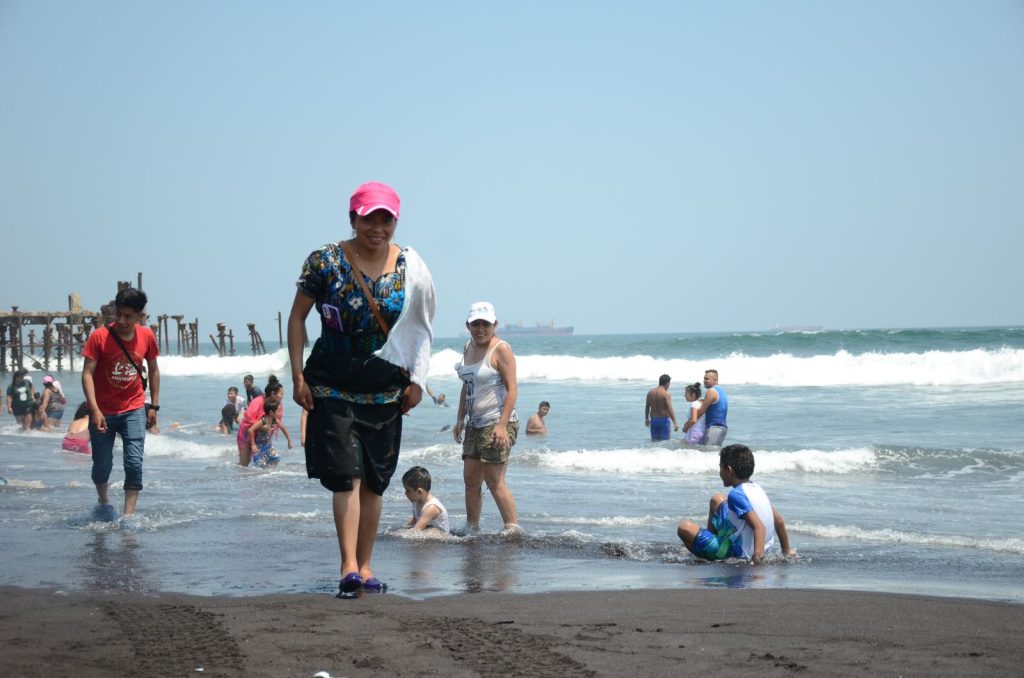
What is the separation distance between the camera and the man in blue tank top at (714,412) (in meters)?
15.6

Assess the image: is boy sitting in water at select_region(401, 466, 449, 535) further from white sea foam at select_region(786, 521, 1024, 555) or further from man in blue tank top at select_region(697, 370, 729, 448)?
man in blue tank top at select_region(697, 370, 729, 448)

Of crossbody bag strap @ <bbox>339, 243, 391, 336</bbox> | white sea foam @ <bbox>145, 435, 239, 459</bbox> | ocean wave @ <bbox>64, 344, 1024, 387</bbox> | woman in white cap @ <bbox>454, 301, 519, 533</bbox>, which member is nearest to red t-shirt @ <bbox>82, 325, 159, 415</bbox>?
woman in white cap @ <bbox>454, 301, 519, 533</bbox>

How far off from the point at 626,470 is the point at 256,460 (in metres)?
4.75

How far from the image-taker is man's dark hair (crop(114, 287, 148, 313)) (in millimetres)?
6895

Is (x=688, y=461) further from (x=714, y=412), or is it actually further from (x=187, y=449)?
(x=187, y=449)

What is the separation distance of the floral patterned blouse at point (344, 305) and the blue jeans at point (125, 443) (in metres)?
3.21

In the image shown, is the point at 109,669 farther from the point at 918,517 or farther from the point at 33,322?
the point at 33,322

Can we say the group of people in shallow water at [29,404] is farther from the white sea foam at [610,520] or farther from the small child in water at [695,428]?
the white sea foam at [610,520]

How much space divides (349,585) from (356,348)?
107 cm

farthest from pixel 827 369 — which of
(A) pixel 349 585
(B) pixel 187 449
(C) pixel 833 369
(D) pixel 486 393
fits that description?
(A) pixel 349 585

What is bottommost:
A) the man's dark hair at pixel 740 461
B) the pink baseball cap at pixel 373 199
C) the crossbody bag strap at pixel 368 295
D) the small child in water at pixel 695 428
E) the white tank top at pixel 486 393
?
the small child in water at pixel 695 428

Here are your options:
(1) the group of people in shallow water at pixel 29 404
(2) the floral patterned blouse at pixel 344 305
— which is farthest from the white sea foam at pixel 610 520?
(1) the group of people in shallow water at pixel 29 404

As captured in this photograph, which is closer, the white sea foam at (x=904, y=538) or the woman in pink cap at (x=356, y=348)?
the woman in pink cap at (x=356, y=348)

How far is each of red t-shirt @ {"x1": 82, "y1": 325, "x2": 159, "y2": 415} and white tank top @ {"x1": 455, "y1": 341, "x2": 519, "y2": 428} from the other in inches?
88.7
